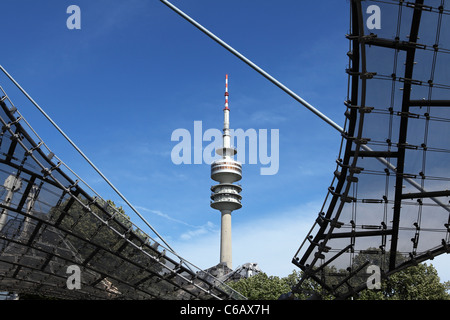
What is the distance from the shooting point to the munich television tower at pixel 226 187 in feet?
504

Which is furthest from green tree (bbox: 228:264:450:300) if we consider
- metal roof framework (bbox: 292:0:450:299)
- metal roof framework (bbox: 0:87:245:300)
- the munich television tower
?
the munich television tower

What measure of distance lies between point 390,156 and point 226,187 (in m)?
131

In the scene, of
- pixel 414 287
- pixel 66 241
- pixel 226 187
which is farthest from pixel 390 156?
pixel 226 187

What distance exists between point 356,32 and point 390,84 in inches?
107

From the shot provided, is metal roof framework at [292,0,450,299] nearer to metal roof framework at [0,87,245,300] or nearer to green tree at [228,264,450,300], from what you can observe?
metal roof framework at [0,87,245,300]

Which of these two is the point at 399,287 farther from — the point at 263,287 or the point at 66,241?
the point at 66,241

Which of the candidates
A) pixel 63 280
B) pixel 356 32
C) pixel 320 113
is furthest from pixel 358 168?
pixel 63 280

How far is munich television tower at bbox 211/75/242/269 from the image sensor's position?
153500mm

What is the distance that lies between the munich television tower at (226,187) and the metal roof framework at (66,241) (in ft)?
384
